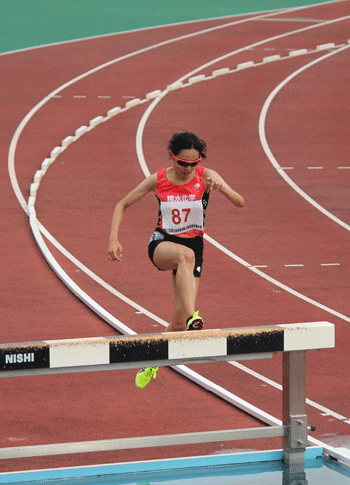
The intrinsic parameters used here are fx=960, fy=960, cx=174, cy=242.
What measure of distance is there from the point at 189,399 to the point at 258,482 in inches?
80.6

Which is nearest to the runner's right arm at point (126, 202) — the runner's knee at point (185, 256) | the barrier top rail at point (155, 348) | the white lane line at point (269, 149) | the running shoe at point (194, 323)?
the runner's knee at point (185, 256)

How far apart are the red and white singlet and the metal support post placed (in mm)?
1227

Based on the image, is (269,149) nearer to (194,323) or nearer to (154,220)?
(154,220)

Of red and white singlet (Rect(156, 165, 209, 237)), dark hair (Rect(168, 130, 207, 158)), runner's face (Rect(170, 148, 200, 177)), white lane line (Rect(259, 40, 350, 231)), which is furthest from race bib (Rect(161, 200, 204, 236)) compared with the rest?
white lane line (Rect(259, 40, 350, 231))

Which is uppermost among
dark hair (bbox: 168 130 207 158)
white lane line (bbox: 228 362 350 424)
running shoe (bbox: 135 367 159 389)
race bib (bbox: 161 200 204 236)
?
dark hair (bbox: 168 130 207 158)

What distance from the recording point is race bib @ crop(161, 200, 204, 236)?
20.7ft

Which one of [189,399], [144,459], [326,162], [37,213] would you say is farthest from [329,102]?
[144,459]

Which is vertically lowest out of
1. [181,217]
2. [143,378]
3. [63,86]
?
[143,378]

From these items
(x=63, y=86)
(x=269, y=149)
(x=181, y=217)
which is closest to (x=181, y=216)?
(x=181, y=217)

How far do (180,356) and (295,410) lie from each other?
812 millimetres

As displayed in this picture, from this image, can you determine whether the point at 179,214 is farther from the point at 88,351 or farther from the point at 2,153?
the point at 2,153

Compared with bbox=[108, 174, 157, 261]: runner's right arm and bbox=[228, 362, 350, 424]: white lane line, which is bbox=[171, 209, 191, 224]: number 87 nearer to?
bbox=[108, 174, 157, 261]: runner's right arm

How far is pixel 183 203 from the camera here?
6.30 metres

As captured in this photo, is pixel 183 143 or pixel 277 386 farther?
pixel 277 386
